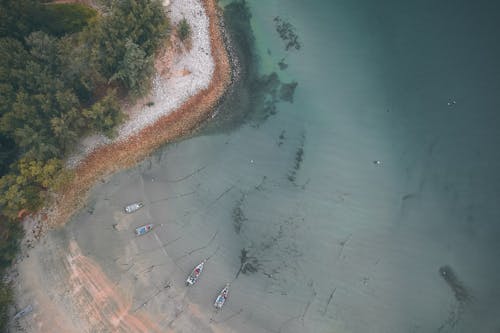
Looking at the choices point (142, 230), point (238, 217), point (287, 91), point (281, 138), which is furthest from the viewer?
point (287, 91)

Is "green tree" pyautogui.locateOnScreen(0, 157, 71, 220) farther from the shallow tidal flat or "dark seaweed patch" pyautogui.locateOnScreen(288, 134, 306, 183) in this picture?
"dark seaweed patch" pyautogui.locateOnScreen(288, 134, 306, 183)

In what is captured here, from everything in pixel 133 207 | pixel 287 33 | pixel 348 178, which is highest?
pixel 287 33

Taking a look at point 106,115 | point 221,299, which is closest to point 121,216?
point 106,115

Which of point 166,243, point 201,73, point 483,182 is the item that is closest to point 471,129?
point 483,182

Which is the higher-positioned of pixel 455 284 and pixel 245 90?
pixel 245 90

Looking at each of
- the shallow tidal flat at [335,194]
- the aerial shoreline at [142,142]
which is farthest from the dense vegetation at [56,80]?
the shallow tidal flat at [335,194]

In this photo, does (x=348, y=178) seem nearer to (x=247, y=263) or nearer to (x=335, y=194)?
(x=335, y=194)
